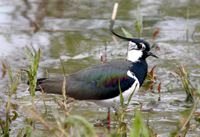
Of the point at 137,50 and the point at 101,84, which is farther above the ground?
the point at 137,50

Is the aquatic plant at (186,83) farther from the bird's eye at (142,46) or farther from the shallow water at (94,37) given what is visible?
the bird's eye at (142,46)

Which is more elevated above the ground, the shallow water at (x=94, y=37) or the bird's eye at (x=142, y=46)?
the bird's eye at (x=142, y=46)

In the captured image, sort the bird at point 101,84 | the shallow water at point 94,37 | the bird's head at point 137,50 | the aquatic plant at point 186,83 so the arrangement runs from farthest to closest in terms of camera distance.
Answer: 1. the shallow water at point 94,37
2. the bird's head at point 137,50
3. the aquatic plant at point 186,83
4. the bird at point 101,84

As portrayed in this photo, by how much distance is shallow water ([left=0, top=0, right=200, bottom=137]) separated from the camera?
6781 millimetres

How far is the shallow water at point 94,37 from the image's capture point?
678 centimetres

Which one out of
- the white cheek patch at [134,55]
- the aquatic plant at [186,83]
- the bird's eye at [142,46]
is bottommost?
the aquatic plant at [186,83]

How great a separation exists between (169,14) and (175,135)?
505 cm

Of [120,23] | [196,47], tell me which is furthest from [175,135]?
[120,23]

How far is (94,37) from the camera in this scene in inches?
344

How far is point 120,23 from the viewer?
29.9 feet

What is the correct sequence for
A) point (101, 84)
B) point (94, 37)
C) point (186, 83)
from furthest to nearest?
point (94, 37)
point (186, 83)
point (101, 84)

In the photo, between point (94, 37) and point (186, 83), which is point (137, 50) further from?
point (94, 37)

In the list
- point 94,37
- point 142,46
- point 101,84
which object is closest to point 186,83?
point 142,46

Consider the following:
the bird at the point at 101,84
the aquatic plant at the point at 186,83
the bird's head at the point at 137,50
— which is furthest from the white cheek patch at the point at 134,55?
the aquatic plant at the point at 186,83
